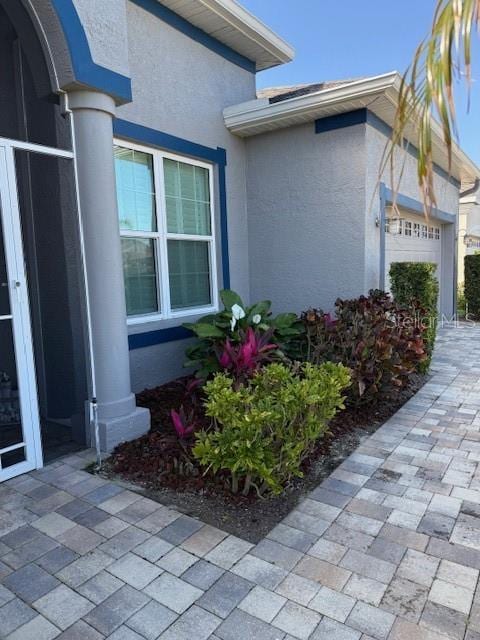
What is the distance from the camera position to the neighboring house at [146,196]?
10.7 feet

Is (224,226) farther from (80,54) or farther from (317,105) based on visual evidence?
(80,54)

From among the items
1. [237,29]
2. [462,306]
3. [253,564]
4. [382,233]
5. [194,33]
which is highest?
[237,29]

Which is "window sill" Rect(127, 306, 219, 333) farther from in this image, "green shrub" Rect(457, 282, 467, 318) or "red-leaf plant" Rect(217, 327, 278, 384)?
"green shrub" Rect(457, 282, 467, 318)

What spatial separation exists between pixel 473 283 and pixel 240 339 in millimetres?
8685

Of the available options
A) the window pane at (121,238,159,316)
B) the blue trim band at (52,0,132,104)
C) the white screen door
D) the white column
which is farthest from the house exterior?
the white screen door

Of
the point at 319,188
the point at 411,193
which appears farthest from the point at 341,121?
the point at 411,193

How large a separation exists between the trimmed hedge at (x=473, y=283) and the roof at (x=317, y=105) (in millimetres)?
5470

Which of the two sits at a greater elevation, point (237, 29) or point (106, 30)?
point (237, 29)

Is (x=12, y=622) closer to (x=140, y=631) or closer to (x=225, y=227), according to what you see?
(x=140, y=631)

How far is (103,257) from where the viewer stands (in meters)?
3.45

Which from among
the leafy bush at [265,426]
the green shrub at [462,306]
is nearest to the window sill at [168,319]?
the leafy bush at [265,426]

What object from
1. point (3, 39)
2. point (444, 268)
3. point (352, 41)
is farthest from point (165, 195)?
point (444, 268)

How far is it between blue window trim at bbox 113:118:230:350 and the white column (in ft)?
3.66

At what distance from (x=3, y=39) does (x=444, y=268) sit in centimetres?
998
